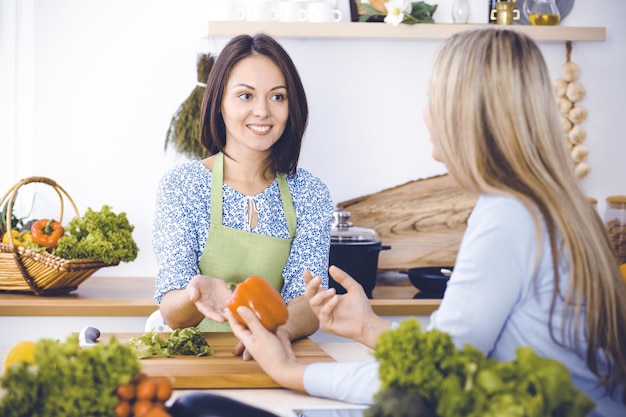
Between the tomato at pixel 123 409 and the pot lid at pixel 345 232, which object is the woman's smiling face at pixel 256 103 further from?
the tomato at pixel 123 409

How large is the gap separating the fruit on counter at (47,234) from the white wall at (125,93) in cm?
46

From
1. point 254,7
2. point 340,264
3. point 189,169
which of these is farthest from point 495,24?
point 189,169

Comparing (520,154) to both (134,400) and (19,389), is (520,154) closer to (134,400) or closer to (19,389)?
(134,400)

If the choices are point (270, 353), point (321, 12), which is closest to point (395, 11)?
point (321, 12)

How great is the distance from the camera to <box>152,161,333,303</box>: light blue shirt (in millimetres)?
2207

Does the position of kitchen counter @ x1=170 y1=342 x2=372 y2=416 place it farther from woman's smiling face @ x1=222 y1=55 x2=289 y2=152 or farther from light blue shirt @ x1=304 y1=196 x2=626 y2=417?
woman's smiling face @ x1=222 y1=55 x2=289 y2=152

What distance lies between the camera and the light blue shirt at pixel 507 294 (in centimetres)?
121

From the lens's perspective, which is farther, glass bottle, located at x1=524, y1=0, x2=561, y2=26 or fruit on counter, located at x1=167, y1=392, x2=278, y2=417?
glass bottle, located at x1=524, y1=0, x2=561, y2=26

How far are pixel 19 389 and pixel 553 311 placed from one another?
0.75 m

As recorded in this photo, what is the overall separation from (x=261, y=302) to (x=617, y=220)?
2.23 m

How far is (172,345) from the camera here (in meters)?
1.74

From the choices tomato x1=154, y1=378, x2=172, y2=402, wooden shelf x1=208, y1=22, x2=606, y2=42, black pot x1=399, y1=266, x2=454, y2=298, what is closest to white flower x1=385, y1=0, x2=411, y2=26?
wooden shelf x1=208, y1=22, x2=606, y2=42

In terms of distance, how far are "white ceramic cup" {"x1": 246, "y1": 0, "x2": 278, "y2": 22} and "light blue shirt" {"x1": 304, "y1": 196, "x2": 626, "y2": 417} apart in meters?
2.23

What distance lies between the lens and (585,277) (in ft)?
3.91
